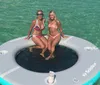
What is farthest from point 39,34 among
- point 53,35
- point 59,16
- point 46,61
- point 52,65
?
point 59,16

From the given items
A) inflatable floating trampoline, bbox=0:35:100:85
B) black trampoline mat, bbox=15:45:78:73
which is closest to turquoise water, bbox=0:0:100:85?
inflatable floating trampoline, bbox=0:35:100:85

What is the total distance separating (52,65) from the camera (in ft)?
24.9

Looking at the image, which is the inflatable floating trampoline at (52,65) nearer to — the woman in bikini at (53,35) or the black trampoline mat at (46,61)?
the black trampoline mat at (46,61)

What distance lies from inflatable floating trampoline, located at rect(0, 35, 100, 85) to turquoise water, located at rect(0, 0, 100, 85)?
7.07 feet

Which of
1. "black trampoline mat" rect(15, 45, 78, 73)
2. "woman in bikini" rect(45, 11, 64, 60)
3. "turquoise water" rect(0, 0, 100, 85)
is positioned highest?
"woman in bikini" rect(45, 11, 64, 60)

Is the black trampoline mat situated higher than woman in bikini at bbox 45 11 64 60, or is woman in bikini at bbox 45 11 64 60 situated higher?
woman in bikini at bbox 45 11 64 60

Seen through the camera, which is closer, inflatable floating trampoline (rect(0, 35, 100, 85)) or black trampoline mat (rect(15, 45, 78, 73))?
inflatable floating trampoline (rect(0, 35, 100, 85))

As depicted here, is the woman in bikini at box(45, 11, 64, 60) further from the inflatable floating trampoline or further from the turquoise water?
the turquoise water

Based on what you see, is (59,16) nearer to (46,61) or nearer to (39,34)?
(39,34)

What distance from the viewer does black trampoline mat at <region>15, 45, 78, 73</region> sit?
7.48 meters

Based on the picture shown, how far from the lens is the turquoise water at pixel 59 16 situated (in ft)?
37.4

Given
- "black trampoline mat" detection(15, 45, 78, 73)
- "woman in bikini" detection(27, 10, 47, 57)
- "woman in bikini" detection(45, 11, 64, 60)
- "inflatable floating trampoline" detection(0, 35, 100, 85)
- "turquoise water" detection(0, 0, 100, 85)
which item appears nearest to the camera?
"inflatable floating trampoline" detection(0, 35, 100, 85)

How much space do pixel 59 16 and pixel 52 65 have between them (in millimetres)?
5874

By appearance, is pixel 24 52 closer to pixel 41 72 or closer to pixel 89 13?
pixel 41 72
